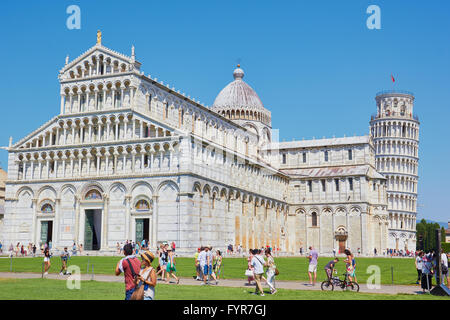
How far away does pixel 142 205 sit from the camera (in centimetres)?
5466

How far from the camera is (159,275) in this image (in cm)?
2909

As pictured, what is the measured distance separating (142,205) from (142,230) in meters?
2.66

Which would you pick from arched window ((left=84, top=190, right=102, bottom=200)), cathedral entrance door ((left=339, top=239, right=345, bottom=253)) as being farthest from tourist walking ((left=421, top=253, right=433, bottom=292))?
cathedral entrance door ((left=339, top=239, right=345, bottom=253))

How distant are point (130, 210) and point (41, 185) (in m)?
12.2

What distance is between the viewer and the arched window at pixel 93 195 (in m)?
56.7

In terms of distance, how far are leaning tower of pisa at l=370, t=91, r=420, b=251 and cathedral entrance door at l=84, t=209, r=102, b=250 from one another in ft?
231

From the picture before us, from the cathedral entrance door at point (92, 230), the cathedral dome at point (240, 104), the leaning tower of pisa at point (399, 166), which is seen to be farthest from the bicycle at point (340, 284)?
the leaning tower of pisa at point (399, 166)

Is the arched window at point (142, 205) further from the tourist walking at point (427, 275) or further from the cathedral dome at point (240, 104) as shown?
the tourist walking at point (427, 275)

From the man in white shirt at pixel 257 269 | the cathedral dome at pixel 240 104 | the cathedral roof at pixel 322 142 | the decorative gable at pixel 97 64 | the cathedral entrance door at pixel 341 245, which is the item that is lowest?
the cathedral entrance door at pixel 341 245

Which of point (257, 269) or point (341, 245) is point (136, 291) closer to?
point (257, 269)

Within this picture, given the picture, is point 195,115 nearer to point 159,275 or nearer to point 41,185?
point 41,185

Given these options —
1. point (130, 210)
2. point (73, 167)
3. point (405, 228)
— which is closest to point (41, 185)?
point (73, 167)

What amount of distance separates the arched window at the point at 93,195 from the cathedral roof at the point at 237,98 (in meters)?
35.6
